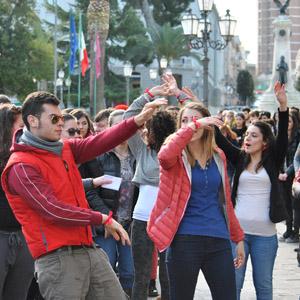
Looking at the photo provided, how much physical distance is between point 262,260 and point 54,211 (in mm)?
2325

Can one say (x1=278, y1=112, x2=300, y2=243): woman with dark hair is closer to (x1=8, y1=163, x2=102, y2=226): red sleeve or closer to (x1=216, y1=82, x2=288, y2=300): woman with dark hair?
(x1=216, y1=82, x2=288, y2=300): woman with dark hair

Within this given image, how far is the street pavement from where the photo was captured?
24.0 ft

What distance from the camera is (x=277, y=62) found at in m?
49.4

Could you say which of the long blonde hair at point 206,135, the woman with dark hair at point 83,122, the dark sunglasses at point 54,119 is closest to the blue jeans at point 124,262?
the woman with dark hair at point 83,122

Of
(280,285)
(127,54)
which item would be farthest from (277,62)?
(280,285)

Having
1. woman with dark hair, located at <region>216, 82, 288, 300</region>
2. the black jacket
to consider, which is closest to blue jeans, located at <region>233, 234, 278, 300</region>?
woman with dark hair, located at <region>216, 82, 288, 300</region>

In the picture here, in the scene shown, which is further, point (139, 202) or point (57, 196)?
point (139, 202)

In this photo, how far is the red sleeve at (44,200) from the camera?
3947 mm

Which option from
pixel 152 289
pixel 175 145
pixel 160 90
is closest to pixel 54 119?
pixel 175 145

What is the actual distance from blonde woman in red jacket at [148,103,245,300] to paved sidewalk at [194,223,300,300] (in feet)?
8.63

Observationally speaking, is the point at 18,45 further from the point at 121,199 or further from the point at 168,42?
the point at 121,199

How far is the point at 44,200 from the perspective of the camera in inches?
155

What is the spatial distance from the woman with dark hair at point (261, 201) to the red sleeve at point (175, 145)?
136 cm

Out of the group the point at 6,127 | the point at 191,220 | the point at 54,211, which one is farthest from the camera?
the point at 6,127
